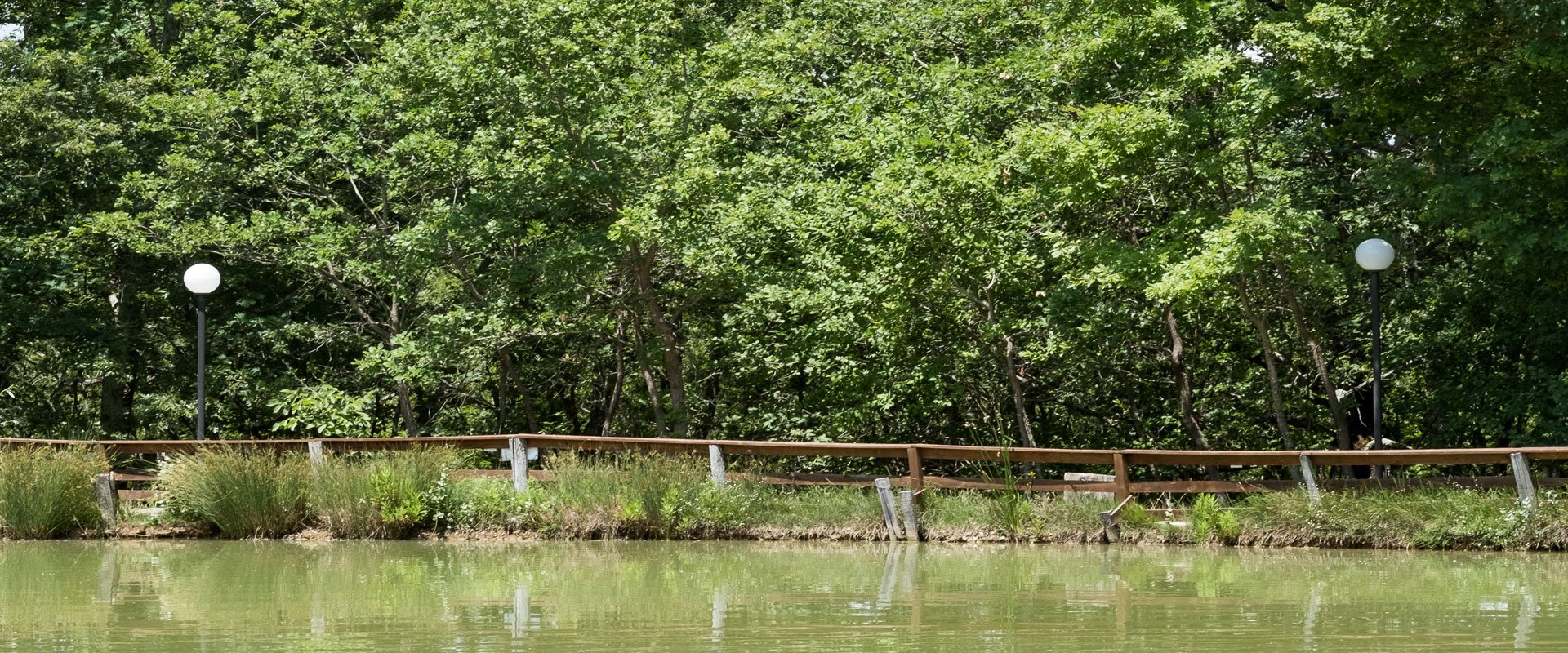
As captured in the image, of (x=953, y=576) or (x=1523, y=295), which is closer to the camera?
(x=953, y=576)

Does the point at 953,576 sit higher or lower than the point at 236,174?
lower

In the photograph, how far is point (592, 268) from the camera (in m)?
19.7

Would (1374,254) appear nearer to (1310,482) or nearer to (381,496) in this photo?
(1310,482)

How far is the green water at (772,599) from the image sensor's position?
310 inches

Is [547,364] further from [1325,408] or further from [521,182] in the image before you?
[1325,408]

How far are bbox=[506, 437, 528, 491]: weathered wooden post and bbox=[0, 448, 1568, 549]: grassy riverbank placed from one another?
3.6 inches

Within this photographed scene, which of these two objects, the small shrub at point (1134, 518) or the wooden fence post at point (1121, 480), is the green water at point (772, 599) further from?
the wooden fence post at point (1121, 480)

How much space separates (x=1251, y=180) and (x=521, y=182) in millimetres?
9161

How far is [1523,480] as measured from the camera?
12.6 m

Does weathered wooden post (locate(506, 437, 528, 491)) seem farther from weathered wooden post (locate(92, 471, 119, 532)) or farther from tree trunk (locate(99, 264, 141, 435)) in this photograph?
tree trunk (locate(99, 264, 141, 435))

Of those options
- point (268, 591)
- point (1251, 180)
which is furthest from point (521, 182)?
point (268, 591)

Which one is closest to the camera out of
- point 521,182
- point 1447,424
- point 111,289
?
point 1447,424

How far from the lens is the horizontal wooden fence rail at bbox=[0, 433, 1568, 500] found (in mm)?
12789

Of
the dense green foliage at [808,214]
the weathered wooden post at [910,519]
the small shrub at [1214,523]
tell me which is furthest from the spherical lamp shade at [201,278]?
the small shrub at [1214,523]
